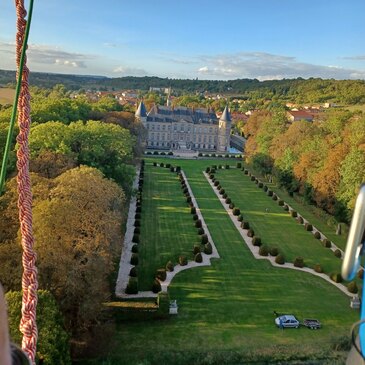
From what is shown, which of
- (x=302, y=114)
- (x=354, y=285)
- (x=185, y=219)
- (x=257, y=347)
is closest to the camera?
(x=257, y=347)

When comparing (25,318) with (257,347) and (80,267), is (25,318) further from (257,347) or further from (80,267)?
(257,347)

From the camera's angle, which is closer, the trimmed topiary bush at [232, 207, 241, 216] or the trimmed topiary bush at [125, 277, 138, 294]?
the trimmed topiary bush at [125, 277, 138, 294]

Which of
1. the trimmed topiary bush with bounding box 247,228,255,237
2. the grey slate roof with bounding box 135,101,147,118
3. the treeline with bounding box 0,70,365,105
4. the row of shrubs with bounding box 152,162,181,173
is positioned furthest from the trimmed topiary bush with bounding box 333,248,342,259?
the treeline with bounding box 0,70,365,105

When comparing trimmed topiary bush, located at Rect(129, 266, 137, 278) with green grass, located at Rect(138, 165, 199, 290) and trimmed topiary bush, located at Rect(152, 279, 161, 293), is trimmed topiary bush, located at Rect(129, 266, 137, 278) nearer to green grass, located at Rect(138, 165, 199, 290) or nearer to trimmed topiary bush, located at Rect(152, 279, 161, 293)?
green grass, located at Rect(138, 165, 199, 290)

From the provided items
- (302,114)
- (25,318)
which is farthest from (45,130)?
(302,114)

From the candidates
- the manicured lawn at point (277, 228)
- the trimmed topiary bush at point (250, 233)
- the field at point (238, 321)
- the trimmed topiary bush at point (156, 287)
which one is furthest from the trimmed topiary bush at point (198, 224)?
the trimmed topiary bush at point (156, 287)

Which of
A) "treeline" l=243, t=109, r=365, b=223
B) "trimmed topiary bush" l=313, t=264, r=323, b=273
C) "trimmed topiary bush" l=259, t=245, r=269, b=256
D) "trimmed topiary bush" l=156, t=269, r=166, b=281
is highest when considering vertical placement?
"treeline" l=243, t=109, r=365, b=223

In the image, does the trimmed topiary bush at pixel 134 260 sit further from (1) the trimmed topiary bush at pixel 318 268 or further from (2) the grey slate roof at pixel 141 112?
(2) the grey slate roof at pixel 141 112
